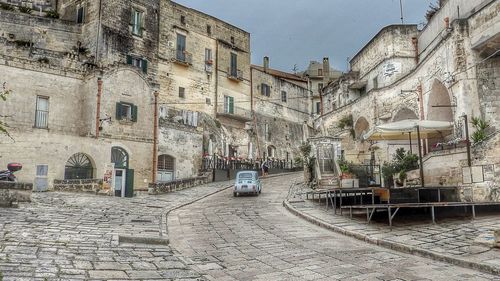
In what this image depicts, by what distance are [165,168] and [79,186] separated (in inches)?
333

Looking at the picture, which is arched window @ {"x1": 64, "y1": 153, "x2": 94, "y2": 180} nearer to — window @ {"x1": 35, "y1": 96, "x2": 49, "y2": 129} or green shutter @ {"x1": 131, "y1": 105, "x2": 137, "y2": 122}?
window @ {"x1": 35, "y1": 96, "x2": 49, "y2": 129}

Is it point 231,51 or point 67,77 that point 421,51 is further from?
point 67,77

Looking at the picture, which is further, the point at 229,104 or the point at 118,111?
the point at 229,104

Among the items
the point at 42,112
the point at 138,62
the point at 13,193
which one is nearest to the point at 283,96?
the point at 138,62

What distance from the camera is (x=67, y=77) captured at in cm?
2198

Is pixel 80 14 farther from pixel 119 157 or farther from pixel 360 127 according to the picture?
pixel 360 127

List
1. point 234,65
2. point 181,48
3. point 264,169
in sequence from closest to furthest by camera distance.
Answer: point 264,169 → point 181,48 → point 234,65

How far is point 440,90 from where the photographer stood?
69.5ft

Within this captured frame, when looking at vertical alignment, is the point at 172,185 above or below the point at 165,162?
below

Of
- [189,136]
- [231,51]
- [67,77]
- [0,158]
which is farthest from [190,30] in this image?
[0,158]

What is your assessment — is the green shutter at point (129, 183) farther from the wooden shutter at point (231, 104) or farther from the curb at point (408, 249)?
the wooden shutter at point (231, 104)

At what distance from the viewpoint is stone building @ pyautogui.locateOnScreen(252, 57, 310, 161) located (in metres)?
42.5

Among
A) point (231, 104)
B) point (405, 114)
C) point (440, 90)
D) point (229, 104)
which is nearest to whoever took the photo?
point (440, 90)

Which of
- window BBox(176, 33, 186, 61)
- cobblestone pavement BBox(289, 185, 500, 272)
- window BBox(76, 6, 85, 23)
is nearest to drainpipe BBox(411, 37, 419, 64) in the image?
window BBox(176, 33, 186, 61)
